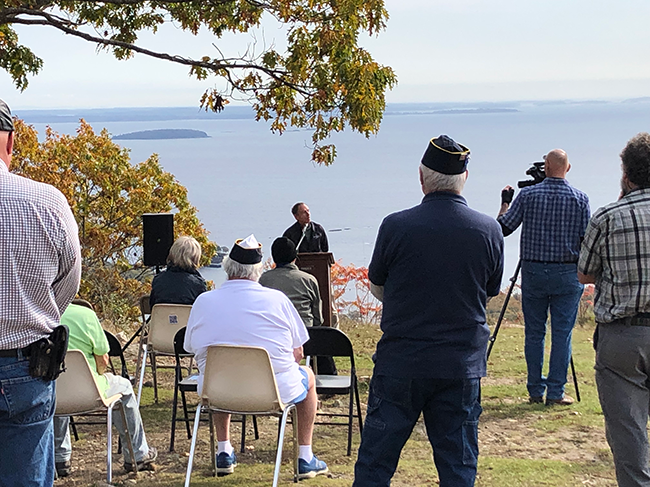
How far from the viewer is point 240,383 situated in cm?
455

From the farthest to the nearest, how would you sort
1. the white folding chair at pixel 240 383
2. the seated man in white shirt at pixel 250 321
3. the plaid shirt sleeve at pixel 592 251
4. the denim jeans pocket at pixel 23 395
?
the seated man in white shirt at pixel 250 321 → the white folding chair at pixel 240 383 → the plaid shirt sleeve at pixel 592 251 → the denim jeans pocket at pixel 23 395

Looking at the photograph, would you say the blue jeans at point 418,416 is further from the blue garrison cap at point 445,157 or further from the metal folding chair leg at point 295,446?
the metal folding chair leg at point 295,446

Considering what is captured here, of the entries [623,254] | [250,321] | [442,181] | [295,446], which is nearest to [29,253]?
[442,181]

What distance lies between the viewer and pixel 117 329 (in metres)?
12.0

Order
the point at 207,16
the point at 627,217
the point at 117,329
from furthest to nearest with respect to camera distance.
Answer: the point at 117,329 < the point at 207,16 < the point at 627,217

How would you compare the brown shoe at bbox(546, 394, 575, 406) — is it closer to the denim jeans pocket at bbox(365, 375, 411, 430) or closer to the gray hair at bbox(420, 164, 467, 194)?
the denim jeans pocket at bbox(365, 375, 411, 430)

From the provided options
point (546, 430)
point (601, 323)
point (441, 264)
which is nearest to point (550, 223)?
point (546, 430)

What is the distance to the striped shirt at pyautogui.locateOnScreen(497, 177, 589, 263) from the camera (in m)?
6.48

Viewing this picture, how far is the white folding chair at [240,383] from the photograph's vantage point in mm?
4488

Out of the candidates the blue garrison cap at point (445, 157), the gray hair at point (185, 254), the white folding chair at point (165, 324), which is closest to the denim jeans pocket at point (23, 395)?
the blue garrison cap at point (445, 157)

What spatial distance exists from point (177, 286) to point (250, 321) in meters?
2.25

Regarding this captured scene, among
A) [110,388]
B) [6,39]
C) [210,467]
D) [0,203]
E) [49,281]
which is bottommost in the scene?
[210,467]

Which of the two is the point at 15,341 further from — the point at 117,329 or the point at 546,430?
the point at 117,329

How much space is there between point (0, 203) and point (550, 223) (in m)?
4.80
